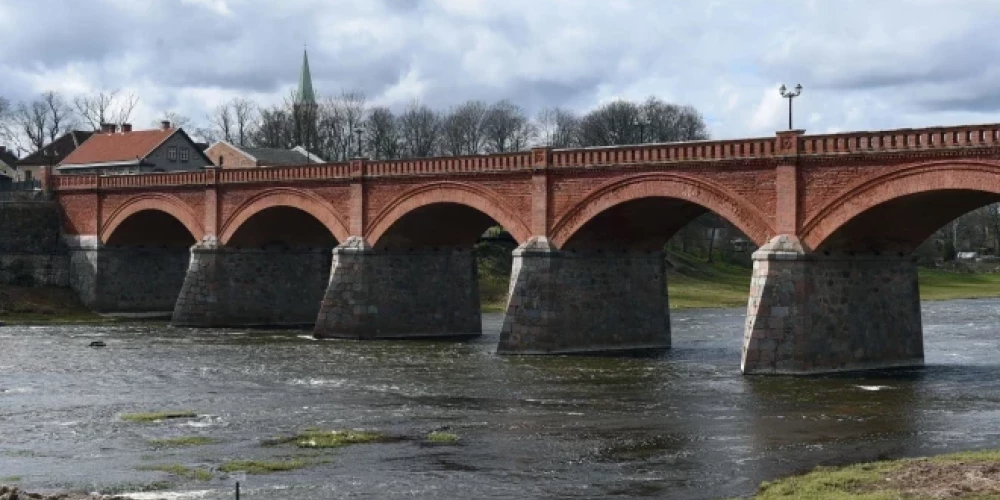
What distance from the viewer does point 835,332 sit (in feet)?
126

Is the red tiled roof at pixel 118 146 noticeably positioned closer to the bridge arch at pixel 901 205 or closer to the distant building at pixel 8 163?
the distant building at pixel 8 163

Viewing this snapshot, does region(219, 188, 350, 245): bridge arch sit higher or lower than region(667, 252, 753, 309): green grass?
higher

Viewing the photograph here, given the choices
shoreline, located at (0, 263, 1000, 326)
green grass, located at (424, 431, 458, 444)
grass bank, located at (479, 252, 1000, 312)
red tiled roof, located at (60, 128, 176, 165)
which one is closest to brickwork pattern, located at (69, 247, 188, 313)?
shoreline, located at (0, 263, 1000, 326)

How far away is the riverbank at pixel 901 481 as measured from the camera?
68.1ft

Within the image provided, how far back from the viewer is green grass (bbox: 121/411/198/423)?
31.6 meters

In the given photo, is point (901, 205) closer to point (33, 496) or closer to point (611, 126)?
point (33, 496)

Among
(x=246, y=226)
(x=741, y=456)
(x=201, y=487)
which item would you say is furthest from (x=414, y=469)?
(x=246, y=226)

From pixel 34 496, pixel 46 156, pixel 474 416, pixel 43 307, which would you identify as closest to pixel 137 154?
pixel 46 156

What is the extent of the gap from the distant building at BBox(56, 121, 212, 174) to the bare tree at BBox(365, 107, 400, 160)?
26142mm

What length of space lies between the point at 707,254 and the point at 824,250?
66.0 metres

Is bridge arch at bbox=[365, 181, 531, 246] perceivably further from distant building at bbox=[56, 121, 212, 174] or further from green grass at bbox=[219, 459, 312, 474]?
distant building at bbox=[56, 121, 212, 174]

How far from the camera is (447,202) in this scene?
49.9 meters

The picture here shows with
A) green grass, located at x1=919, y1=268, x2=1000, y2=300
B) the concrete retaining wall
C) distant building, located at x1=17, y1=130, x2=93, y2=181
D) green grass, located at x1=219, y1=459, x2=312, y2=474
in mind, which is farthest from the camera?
distant building, located at x1=17, y1=130, x2=93, y2=181

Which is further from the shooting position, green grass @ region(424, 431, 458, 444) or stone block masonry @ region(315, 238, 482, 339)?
stone block masonry @ region(315, 238, 482, 339)
